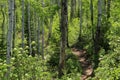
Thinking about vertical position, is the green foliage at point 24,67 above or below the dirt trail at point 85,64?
above

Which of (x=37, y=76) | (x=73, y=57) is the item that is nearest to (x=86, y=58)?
(x=73, y=57)

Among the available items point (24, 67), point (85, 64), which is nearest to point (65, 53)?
point (24, 67)

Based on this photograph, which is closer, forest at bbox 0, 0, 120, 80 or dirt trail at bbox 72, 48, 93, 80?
forest at bbox 0, 0, 120, 80

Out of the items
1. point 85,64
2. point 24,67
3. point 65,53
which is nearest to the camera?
point 24,67

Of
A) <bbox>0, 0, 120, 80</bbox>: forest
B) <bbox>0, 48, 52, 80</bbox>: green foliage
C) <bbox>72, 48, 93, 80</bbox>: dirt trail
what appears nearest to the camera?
<bbox>0, 0, 120, 80</bbox>: forest

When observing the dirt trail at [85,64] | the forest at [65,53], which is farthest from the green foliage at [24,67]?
the dirt trail at [85,64]

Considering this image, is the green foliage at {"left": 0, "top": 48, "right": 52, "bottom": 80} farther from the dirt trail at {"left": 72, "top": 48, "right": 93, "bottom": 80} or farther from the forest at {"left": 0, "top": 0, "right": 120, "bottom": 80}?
the dirt trail at {"left": 72, "top": 48, "right": 93, "bottom": 80}

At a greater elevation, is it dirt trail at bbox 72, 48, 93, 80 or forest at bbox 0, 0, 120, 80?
forest at bbox 0, 0, 120, 80

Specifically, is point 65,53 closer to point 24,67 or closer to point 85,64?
point 24,67

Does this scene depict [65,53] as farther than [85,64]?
No

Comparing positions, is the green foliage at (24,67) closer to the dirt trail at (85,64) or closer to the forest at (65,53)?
the forest at (65,53)

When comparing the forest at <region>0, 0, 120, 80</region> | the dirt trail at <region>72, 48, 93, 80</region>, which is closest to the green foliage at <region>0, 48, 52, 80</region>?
the forest at <region>0, 0, 120, 80</region>

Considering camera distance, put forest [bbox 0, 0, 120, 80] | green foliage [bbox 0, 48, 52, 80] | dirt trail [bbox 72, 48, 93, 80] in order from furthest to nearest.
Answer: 1. dirt trail [bbox 72, 48, 93, 80]
2. green foliage [bbox 0, 48, 52, 80]
3. forest [bbox 0, 0, 120, 80]

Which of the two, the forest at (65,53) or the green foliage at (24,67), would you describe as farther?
the green foliage at (24,67)
